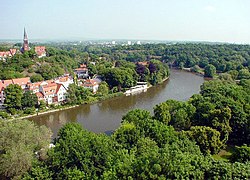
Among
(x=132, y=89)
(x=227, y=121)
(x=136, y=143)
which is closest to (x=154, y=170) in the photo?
(x=136, y=143)

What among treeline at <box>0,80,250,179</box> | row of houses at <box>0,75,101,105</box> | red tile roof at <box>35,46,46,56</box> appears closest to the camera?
treeline at <box>0,80,250,179</box>

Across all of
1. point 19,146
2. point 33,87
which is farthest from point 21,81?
point 19,146

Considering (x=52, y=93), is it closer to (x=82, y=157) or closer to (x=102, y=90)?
(x=102, y=90)

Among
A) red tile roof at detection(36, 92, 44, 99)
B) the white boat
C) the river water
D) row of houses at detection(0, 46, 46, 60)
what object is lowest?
the river water

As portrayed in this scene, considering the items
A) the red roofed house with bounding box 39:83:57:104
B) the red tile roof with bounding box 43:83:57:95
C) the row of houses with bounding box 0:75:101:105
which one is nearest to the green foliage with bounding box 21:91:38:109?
the row of houses with bounding box 0:75:101:105

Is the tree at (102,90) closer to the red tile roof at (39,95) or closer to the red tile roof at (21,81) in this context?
the red tile roof at (39,95)

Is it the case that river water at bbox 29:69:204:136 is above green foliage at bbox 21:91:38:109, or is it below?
below

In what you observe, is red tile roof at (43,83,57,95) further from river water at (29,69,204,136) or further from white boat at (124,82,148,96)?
white boat at (124,82,148,96)
